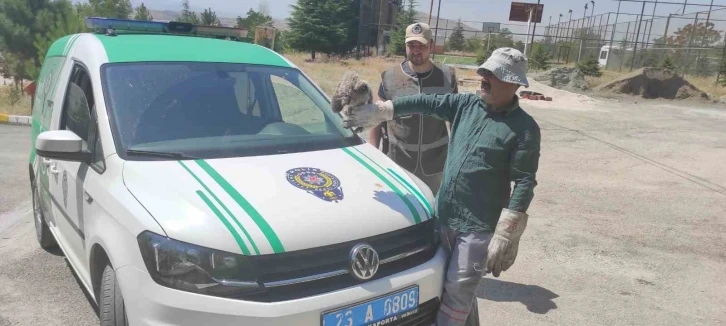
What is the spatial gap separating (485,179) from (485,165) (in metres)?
0.07

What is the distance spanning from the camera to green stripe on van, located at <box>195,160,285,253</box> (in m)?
2.22

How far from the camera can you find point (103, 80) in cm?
308

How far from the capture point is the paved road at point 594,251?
150 inches

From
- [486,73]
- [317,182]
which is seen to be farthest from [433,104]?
[317,182]

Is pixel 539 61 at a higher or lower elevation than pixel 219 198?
higher

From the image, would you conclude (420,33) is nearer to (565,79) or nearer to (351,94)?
(351,94)

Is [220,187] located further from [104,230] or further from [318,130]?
[318,130]

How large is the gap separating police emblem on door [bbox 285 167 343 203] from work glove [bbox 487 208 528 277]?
0.74 metres

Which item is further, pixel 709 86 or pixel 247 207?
pixel 709 86

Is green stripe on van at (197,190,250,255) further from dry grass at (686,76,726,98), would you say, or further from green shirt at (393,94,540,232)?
dry grass at (686,76,726,98)

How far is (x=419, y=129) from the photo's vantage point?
3.80 meters

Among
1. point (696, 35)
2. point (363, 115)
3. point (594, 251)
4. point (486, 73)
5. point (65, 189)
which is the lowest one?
point (594, 251)

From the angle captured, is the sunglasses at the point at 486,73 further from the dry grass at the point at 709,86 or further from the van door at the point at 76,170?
the dry grass at the point at 709,86

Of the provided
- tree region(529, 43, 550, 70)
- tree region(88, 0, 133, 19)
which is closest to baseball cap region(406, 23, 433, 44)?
tree region(88, 0, 133, 19)
